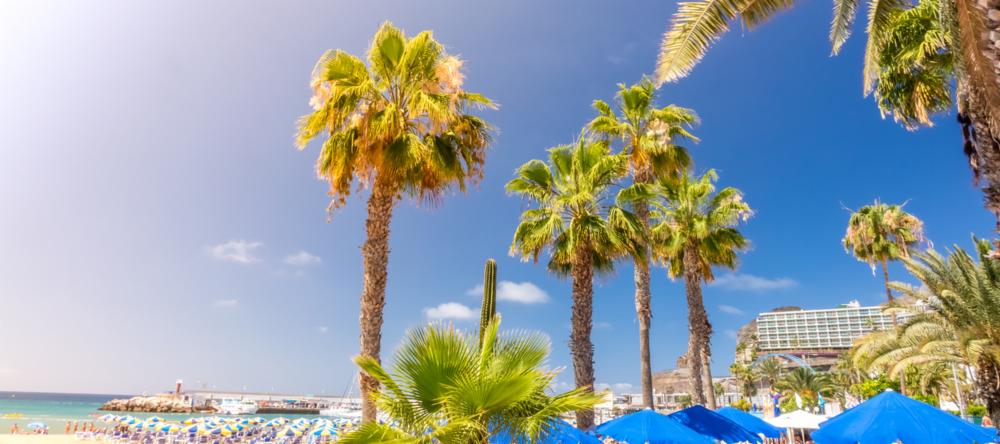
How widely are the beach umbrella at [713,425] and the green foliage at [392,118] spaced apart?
6.74 meters

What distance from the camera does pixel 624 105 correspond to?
59.3 ft

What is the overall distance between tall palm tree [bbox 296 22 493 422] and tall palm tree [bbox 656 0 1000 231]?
580 centimetres

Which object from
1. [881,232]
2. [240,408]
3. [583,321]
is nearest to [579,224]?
[583,321]

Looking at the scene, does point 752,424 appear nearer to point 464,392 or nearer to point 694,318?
point 694,318

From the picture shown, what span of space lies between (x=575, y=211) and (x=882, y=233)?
27.1 m

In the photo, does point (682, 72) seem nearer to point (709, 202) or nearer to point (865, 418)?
point (865, 418)

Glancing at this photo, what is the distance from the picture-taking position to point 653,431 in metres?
10.2

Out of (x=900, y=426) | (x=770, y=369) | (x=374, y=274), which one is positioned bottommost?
(x=900, y=426)

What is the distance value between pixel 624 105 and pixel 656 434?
11.0 m

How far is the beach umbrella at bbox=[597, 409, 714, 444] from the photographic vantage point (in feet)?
33.4

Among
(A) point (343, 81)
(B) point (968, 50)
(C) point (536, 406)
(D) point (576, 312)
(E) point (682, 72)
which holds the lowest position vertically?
(C) point (536, 406)

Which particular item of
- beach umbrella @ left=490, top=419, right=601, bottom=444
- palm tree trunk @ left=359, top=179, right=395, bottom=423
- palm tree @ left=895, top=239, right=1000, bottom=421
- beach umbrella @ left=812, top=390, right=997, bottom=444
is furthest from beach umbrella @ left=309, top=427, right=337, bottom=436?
palm tree @ left=895, top=239, right=1000, bottom=421

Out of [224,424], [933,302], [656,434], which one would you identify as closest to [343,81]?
[656,434]

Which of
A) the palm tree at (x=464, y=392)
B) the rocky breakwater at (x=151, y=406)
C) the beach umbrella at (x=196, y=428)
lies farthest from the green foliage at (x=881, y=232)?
the rocky breakwater at (x=151, y=406)
